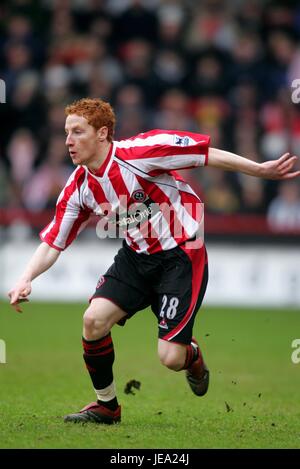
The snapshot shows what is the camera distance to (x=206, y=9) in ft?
56.7

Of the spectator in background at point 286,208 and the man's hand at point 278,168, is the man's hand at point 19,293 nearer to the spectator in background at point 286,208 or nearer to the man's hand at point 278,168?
the man's hand at point 278,168

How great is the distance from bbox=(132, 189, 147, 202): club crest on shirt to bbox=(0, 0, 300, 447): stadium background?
21.2 feet

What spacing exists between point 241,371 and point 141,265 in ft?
9.80

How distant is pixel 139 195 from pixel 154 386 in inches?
98.6

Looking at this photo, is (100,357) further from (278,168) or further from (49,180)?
(49,180)

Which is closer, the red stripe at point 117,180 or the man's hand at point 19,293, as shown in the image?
the man's hand at point 19,293

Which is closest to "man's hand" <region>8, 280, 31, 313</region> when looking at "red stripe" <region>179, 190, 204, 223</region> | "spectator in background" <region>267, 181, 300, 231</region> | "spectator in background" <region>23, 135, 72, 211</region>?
"red stripe" <region>179, 190, 204, 223</region>

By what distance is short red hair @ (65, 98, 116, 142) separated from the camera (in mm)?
6324

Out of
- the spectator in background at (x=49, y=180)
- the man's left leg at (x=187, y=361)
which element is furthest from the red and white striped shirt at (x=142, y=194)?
the spectator in background at (x=49, y=180)

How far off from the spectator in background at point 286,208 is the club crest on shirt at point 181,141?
312 inches

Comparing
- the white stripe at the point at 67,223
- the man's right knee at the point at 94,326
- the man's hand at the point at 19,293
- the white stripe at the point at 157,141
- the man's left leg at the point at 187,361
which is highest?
the white stripe at the point at 157,141

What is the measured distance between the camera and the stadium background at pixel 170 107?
1408cm
